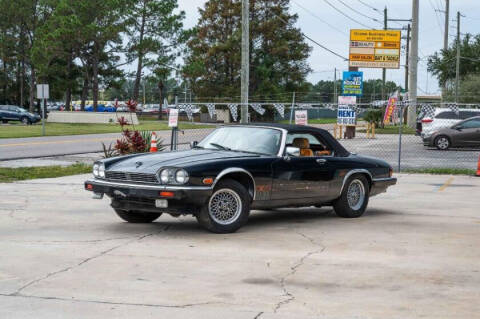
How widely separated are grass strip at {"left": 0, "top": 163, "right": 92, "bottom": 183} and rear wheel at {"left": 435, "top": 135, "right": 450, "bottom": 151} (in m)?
14.7

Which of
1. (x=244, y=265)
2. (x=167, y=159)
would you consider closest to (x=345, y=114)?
(x=167, y=159)

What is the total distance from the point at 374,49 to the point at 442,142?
20.2 m

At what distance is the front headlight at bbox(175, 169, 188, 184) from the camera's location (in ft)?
29.9

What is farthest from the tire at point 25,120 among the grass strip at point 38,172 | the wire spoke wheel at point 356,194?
the wire spoke wheel at point 356,194

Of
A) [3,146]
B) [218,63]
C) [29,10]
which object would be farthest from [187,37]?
[3,146]

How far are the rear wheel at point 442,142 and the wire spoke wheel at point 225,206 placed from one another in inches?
828

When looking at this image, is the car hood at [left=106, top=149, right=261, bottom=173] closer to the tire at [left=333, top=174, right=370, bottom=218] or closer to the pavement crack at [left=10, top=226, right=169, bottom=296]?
the pavement crack at [left=10, top=226, right=169, bottom=296]

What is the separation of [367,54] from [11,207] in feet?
127

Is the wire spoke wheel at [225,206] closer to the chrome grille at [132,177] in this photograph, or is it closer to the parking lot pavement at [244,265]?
the parking lot pavement at [244,265]

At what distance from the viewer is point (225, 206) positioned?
31.1 ft

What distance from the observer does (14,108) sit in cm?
5719

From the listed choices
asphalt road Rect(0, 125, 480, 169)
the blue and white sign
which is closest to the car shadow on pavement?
asphalt road Rect(0, 125, 480, 169)

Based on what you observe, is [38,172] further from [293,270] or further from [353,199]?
[293,270]

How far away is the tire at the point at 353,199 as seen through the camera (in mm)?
11016
